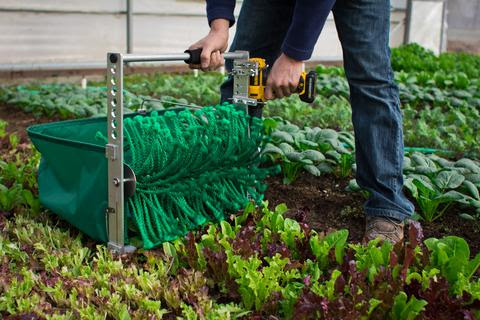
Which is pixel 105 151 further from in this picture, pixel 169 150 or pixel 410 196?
pixel 410 196

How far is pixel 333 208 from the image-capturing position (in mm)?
2807

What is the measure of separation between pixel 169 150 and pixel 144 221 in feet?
0.84

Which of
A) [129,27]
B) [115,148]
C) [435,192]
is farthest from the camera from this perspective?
[129,27]

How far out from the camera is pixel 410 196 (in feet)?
9.61

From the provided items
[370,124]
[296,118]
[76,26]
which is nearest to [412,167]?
[370,124]

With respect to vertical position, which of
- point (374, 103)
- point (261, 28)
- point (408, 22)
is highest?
point (408, 22)

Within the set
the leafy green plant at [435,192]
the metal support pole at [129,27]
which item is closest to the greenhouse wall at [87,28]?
the metal support pole at [129,27]

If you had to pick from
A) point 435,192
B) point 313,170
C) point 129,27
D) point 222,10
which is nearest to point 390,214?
point 435,192

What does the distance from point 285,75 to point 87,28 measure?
546 centimetres

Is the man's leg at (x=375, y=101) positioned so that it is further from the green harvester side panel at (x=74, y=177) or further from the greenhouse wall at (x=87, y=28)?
the greenhouse wall at (x=87, y=28)

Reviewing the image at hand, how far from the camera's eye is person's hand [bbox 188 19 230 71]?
2312 millimetres

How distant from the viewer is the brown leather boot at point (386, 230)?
237cm

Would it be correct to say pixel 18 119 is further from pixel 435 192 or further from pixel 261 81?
pixel 435 192

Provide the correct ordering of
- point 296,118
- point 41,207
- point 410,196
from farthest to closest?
point 296,118, point 410,196, point 41,207
